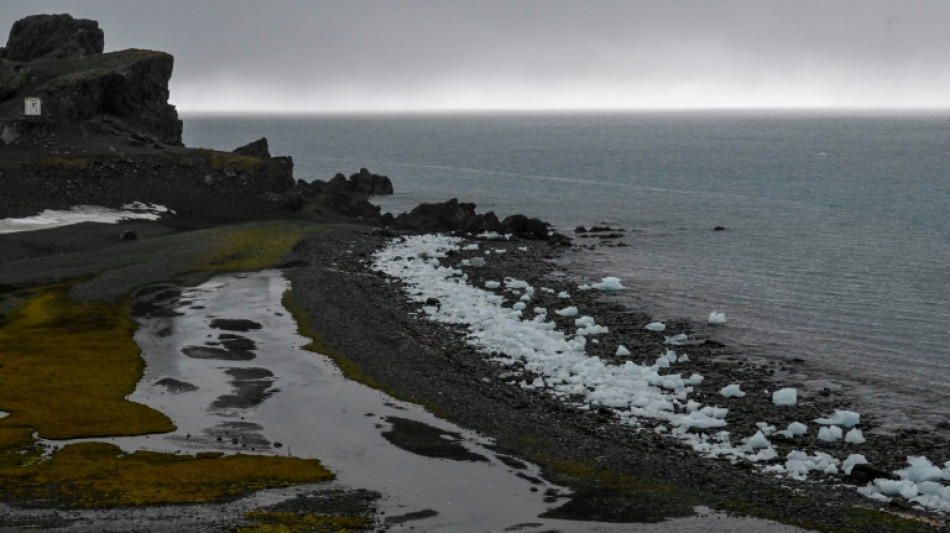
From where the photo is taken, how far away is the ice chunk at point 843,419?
37.7 meters

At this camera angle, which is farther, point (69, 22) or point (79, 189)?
point (69, 22)

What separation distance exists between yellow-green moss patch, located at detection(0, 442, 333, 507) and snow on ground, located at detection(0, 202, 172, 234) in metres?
55.2

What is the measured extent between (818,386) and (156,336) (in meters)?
34.1

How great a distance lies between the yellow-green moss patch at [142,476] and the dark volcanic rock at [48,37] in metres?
109

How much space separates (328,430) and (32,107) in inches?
3248

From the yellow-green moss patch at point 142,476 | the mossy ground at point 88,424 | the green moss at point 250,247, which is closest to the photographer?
the yellow-green moss patch at point 142,476

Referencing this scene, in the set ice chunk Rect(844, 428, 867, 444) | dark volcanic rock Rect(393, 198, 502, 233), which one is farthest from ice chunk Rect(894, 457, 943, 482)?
dark volcanic rock Rect(393, 198, 502, 233)

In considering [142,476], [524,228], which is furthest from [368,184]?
[142,476]

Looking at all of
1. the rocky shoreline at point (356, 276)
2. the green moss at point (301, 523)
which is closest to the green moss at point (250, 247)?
the rocky shoreline at point (356, 276)

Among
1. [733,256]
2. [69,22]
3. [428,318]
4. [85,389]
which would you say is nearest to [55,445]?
[85,389]

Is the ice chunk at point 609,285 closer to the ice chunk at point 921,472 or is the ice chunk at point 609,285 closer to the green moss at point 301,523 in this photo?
the ice chunk at point 921,472

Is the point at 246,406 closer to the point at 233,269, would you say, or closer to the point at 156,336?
the point at 156,336

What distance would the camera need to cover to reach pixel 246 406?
39781mm

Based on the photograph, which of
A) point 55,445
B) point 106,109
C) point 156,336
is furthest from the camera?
point 106,109
